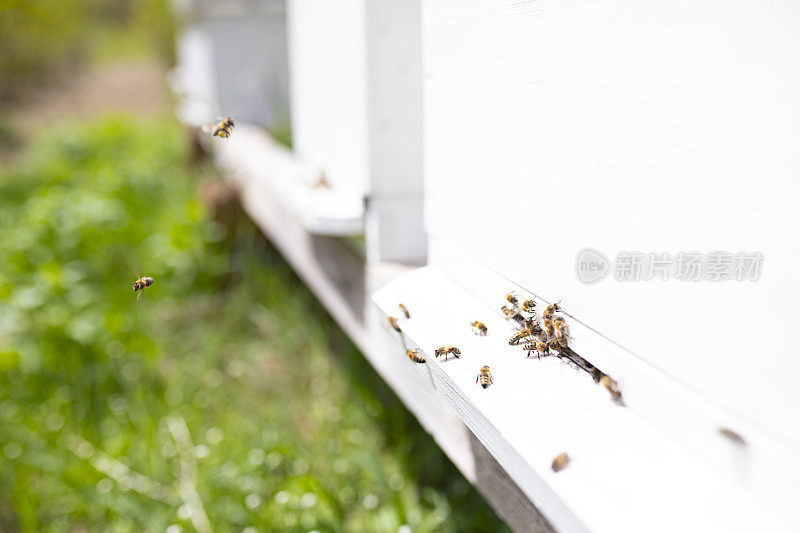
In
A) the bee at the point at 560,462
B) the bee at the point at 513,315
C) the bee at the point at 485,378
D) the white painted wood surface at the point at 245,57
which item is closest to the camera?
the bee at the point at 560,462

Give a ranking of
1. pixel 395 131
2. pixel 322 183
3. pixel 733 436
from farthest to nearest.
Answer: pixel 322 183
pixel 395 131
pixel 733 436

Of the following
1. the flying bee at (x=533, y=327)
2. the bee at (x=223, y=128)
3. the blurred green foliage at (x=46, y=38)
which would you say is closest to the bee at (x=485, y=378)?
the flying bee at (x=533, y=327)

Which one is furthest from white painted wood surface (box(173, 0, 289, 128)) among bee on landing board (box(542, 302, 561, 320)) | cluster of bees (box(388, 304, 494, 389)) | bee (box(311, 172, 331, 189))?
bee on landing board (box(542, 302, 561, 320))

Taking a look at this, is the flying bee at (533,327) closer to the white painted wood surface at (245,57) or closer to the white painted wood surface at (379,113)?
the white painted wood surface at (379,113)

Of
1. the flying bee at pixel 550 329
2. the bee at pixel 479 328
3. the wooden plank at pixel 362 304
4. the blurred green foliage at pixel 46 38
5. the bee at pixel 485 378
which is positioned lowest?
the wooden plank at pixel 362 304

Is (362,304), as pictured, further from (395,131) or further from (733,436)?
(733,436)

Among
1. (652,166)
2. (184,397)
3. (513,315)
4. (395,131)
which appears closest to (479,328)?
(513,315)

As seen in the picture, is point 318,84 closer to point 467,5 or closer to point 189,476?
point 467,5
